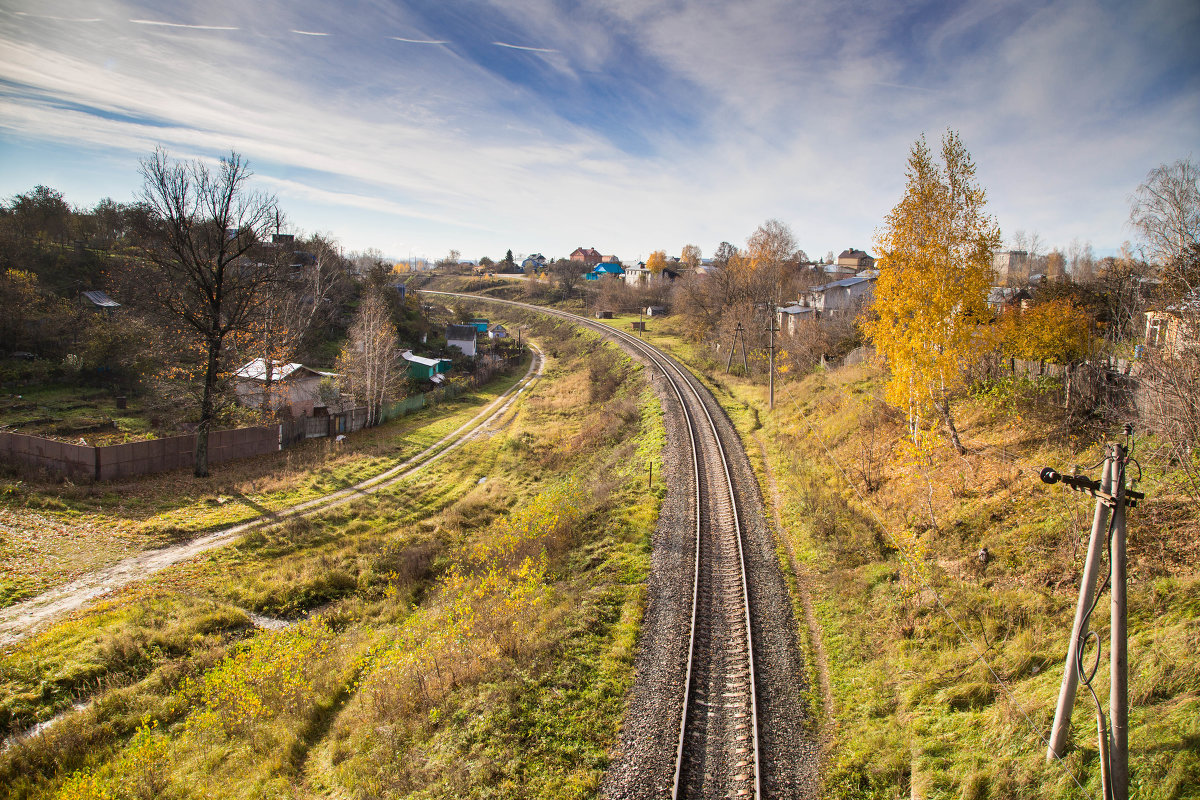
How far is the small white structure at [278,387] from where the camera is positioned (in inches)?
1235

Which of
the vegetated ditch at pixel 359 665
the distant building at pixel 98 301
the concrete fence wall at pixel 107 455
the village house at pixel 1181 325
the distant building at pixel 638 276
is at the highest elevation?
the distant building at pixel 638 276

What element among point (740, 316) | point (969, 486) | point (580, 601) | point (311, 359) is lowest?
point (580, 601)

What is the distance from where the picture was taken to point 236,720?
10117 mm

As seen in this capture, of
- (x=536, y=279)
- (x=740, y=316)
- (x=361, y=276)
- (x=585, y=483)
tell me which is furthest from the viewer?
(x=536, y=279)

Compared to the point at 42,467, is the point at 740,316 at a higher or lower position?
higher

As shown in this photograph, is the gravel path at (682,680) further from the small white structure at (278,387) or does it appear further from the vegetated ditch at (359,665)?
the small white structure at (278,387)

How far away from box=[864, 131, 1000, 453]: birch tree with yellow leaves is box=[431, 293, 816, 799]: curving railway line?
7047mm

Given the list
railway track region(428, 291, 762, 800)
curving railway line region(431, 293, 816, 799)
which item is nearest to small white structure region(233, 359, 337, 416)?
curving railway line region(431, 293, 816, 799)

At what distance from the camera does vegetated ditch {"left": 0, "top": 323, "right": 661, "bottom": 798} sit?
28.8 ft

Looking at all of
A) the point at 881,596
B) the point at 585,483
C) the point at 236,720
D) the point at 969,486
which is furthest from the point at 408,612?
the point at 969,486

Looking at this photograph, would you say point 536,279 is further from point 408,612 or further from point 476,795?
point 476,795

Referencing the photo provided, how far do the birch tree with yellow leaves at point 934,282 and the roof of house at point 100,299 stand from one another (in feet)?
188

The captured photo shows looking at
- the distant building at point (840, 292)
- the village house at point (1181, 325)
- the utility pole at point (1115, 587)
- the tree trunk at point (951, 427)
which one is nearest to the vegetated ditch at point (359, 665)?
the utility pole at point (1115, 587)

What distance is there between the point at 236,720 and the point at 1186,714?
50.1 ft
